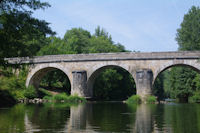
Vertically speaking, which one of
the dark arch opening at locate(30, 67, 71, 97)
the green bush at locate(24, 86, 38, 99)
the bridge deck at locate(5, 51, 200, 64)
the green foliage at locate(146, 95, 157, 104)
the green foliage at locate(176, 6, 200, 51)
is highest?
the green foliage at locate(176, 6, 200, 51)

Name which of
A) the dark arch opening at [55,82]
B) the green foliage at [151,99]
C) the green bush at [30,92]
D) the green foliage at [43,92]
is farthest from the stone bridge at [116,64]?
the dark arch opening at [55,82]

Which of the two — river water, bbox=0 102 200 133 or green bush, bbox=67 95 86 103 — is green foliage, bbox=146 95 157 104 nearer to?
green bush, bbox=67 95 86 103

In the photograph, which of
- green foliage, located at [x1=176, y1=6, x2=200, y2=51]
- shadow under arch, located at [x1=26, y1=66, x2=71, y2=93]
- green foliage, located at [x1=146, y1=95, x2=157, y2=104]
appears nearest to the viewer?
green foliage, located at [x1=146, y1=95, x2=157, y2=104]

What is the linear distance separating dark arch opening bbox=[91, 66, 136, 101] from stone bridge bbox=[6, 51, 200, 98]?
7224 mm

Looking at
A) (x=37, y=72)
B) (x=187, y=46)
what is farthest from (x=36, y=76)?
(x=187, y=46)

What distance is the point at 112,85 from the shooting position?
42312mm

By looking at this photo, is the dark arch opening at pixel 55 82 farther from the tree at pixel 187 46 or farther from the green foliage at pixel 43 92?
the tree at pixel 187 46

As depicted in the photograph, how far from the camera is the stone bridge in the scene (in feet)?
93.9

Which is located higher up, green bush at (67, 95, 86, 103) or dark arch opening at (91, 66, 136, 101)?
dark arch opening at (91, 66, 136, 101)

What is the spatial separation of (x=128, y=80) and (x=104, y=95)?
5492 millimetres

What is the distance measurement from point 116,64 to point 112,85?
1211 centimetres

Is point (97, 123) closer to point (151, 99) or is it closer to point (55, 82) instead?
point (151, 99)

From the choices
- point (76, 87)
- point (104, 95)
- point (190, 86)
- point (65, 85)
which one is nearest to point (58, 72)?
point (65, 85)

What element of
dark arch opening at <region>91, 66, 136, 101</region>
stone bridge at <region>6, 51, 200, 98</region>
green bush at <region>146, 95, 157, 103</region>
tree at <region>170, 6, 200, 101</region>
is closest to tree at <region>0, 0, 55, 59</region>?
stone bridge at <region>6, 51, 200, 98</region>
